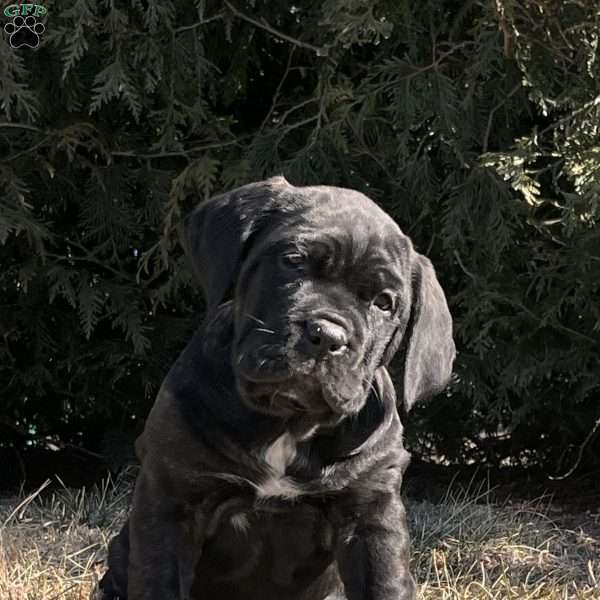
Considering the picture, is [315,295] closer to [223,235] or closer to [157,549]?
[223,235]

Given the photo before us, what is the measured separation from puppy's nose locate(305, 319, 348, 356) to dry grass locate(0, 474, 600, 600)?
148 cm

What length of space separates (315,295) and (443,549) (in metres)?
2.24

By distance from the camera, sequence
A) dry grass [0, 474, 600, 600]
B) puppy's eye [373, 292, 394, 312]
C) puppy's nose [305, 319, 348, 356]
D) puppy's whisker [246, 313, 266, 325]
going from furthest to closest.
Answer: dry grass [0, 474, 600, 600], puppy's eye [373, 292, 394, 312], puppy's whisker [246, 313, 266, 325], puppy's nose [305, 319, 348, 356]

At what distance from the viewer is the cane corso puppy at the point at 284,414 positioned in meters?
3.30

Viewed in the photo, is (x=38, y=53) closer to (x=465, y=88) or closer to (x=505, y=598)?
(x=465, y=88)

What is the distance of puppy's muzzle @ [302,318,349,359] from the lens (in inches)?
124

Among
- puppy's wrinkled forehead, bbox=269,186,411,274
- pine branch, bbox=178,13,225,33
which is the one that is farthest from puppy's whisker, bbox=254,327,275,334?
pine branch, bbox=178,13,225,33

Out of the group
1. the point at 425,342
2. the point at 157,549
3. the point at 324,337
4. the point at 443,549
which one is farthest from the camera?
the point at 443,549

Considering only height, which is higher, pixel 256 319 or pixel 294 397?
pixel 256 319

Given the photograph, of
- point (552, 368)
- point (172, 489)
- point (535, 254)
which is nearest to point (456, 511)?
point (552, 368)

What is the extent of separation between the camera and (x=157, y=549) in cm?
337

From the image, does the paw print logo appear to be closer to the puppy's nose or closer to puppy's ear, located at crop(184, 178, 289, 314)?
puppy's ear, located at crop(184, 178, 289, 314)

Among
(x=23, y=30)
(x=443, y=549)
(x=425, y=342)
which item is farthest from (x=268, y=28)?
(x=425, y=342)

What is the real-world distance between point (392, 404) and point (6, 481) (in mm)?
3624
